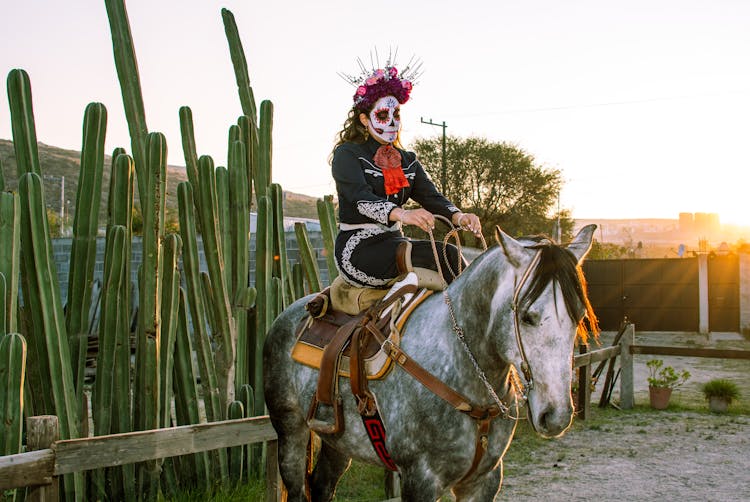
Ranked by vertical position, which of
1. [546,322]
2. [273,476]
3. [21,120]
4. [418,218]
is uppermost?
[21,120]

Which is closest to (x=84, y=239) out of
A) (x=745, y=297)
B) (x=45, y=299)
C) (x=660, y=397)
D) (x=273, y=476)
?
(x=45, y=299)

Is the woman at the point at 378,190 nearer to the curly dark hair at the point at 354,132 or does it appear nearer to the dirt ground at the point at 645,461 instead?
the curly dark hair at the point at 354,132

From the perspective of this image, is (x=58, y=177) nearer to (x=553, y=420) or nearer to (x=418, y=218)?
(x=418, y=218)

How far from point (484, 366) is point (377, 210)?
873 millimetres

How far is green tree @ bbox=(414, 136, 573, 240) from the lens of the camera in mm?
33844

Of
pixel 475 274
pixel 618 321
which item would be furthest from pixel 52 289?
pixel 618 321

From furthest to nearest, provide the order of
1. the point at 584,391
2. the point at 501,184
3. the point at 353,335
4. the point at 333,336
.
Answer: the point at 501,184 → the point at 584,391 → the point at 333,336 → the point at 353,335

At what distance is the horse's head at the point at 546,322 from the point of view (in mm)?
2621

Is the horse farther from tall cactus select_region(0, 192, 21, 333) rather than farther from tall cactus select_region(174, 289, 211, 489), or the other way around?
tall cactus select_region(174, 289, 211, 489)

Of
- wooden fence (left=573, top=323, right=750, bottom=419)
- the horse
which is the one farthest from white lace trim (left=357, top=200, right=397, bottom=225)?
wooden fence (left=573, top=323, right=750, bottom=419)

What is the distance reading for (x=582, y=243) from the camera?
9.66ft

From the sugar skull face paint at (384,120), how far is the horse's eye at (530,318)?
1444 mm

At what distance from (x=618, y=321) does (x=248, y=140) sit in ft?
68.2

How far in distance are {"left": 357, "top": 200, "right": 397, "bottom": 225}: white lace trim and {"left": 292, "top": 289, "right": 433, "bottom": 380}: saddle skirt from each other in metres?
0.37
